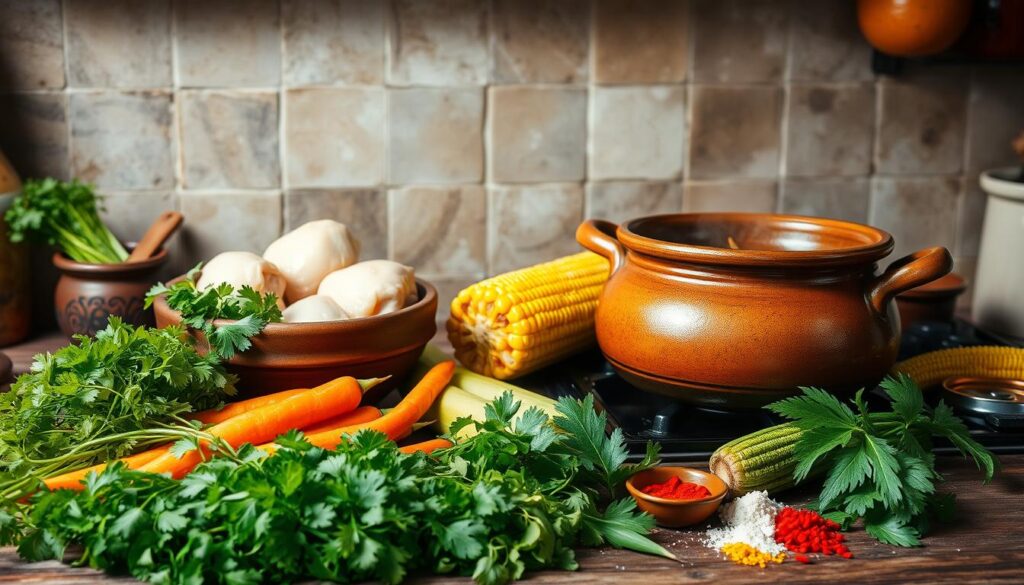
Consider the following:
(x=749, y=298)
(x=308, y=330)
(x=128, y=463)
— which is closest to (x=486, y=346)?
(x=308, y=330)

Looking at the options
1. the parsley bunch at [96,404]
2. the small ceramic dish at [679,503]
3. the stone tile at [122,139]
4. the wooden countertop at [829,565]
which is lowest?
the wooden countertop at [829,565]

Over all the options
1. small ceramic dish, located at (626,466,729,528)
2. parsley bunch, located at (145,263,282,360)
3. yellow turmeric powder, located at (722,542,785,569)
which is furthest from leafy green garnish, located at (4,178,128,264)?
yellow turmeric powder, located at (722,542,785,569)

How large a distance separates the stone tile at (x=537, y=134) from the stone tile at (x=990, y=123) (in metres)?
0.64

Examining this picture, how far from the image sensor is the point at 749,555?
0.86 m

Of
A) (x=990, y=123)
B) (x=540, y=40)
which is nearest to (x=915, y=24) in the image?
(x=990, y=123)

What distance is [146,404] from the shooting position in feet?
3.14

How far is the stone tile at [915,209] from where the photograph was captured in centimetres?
172

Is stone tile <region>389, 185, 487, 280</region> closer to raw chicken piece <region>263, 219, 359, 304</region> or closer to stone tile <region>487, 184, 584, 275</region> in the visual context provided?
stone tile <region>487, 184, 584, 275</region>

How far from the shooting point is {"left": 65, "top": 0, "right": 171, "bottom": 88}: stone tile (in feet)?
4.94

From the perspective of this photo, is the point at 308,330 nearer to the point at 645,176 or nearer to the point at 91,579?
the point at 91,579

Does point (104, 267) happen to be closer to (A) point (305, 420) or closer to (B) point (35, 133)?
(B) point (35, 133)

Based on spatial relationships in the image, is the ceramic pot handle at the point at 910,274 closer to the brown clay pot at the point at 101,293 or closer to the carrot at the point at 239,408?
the carrot at the point at 239,408

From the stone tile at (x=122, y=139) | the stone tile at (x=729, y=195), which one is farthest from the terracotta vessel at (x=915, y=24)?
the stone tile at (x=122, y=139)

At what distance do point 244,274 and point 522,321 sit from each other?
0.32 metres
